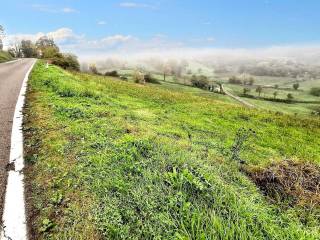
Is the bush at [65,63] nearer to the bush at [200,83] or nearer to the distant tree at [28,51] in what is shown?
the distant tree at [28,51]

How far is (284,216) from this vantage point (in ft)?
16.8

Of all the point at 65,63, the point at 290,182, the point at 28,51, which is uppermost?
the point at 290,182

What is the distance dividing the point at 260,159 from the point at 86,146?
4667mm

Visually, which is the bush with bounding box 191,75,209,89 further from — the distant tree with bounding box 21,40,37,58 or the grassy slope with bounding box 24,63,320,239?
the grassy slope with bounding box 24,63,320,239

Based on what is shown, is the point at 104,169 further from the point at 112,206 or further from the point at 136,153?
the point at 112,206

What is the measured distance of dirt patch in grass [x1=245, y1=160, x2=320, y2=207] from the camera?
5.77 metres

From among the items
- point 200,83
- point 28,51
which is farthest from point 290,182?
point 200,83

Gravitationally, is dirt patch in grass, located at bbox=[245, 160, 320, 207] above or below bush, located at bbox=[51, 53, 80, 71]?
above

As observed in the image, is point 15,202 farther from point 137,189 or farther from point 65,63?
point 65,63

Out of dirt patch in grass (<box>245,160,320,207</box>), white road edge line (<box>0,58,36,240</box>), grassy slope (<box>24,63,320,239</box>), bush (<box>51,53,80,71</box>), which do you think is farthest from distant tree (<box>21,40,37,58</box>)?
dirt patch in grass (<box>245,160,320,207</box>)

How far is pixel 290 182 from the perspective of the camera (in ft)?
20.5

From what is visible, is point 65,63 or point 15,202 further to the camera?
point 65,63

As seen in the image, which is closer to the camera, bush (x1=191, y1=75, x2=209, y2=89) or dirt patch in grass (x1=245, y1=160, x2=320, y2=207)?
dirt patch in grass (x1=245, y1=160, x2=320, y2=207)

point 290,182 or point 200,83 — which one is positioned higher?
point 290,182
